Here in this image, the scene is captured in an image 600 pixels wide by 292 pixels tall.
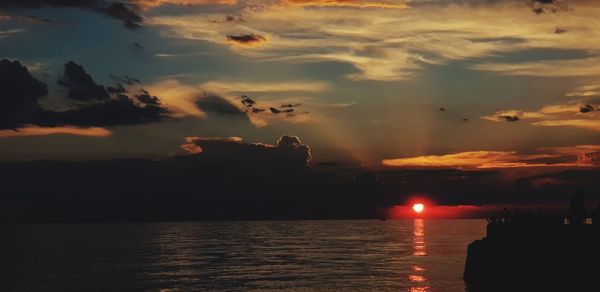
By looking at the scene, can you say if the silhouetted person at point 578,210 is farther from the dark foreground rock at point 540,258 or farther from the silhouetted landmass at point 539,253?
the dark foreground rock at point 540,258

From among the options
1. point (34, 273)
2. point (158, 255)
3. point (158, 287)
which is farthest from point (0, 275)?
point (158, 255)

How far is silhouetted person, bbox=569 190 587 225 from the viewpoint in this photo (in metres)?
74.7

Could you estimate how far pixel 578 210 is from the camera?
74.9 m

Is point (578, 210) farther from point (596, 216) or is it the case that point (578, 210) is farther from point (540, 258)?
point (540, 258)

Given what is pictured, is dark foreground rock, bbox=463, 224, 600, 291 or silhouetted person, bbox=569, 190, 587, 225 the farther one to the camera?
silhouetted person, bbox=569, 190, 587, 225

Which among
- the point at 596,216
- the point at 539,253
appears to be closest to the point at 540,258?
the point at 539,253

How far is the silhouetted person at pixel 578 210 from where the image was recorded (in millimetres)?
74688

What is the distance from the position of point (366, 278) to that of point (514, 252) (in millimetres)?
32386

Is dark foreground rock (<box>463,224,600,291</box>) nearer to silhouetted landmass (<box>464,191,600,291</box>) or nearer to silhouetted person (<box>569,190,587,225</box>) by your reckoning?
silhouetted landmass (<box>464,191,600,291</box>)

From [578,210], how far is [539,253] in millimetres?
9076

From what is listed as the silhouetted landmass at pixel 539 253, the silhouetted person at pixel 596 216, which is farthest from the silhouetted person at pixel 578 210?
the silhouetted person at pixel 596 216

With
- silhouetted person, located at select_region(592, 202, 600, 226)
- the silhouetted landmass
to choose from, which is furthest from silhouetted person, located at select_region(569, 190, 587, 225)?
silhouetted person, located at select_region(592, 202, 600, 226)

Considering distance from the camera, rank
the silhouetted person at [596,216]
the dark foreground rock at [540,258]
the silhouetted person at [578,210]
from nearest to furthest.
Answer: the dark foreground rock at [540,258] < the silhouetted person at [596,216] < the silhouetted person at [578,210]

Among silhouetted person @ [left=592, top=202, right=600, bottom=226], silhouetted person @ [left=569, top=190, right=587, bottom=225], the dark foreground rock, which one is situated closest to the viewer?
the dark foreground rock
